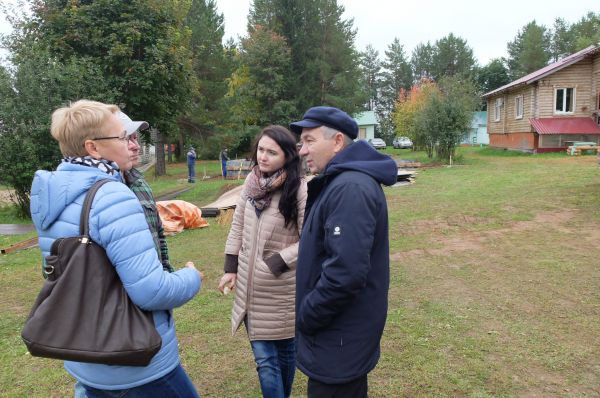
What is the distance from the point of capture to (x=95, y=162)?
1.85 m

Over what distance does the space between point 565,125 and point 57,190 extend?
91.5ft

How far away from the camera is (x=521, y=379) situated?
342cm

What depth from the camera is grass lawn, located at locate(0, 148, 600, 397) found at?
347cm

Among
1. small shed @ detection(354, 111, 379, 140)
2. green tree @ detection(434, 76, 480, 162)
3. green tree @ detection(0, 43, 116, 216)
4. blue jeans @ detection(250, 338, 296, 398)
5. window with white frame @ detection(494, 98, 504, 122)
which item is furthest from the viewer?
small shed @ detection(354, 111, 379, 140)

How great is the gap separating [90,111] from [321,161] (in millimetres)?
1052

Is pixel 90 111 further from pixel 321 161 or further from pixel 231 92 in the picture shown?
pixel 231 92

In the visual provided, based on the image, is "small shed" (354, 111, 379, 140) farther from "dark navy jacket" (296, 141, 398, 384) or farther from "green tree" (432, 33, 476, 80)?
"dark navy jacket" (296, 141, 398, 384)

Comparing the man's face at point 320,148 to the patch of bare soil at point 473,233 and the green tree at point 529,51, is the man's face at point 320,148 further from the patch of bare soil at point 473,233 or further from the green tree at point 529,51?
the green tree at point 529,51

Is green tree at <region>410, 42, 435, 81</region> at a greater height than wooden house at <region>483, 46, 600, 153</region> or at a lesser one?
greater

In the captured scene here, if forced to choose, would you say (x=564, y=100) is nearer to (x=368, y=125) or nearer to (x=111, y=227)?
(x=111, y=227)

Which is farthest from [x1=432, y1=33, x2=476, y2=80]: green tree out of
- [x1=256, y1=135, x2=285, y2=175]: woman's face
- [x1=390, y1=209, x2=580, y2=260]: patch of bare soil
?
[x1=256, y1=135, x2=285, y2=175]: woman's face

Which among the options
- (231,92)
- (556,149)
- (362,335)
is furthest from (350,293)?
(231,92)

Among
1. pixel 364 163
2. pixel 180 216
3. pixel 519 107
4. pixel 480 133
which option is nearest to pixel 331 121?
pixel 364 163

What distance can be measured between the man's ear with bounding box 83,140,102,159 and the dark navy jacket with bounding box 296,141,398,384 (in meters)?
0.95
